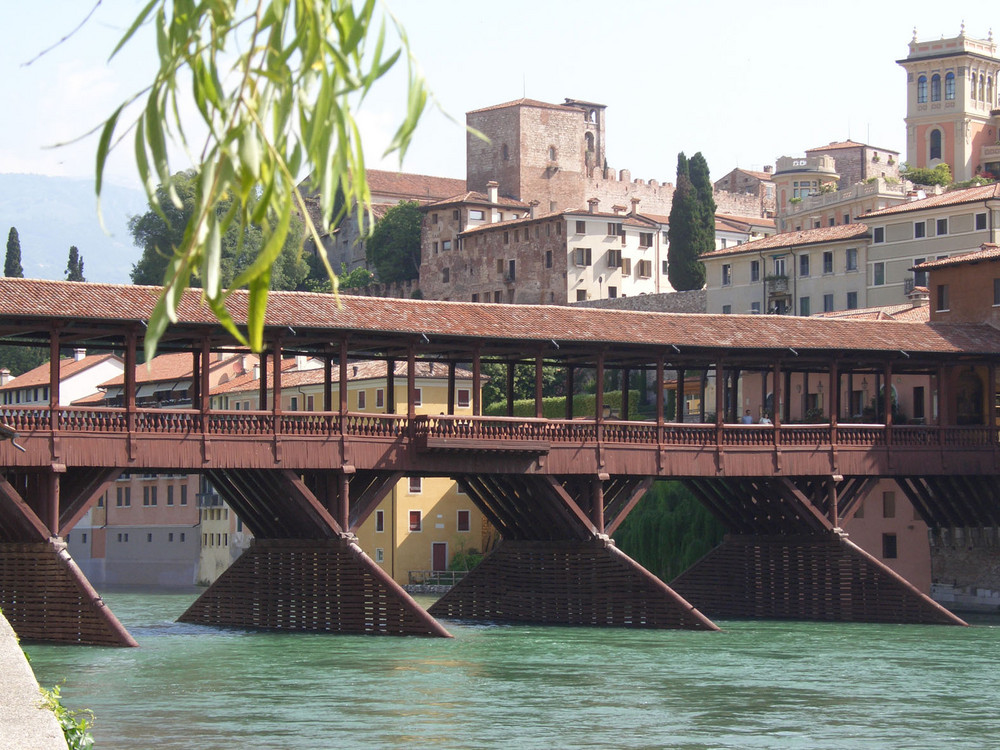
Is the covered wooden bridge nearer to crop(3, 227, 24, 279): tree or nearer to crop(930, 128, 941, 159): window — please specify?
crop(3, 227, 24, 279): tree

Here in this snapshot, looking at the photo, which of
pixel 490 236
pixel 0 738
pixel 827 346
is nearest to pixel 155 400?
pixel 827 346

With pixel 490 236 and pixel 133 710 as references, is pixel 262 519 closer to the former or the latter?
pixel 133 710

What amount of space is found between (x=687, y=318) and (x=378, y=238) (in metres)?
64.4

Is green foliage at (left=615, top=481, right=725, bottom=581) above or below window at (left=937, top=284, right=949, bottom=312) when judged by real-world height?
below

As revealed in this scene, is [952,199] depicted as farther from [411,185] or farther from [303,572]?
[411,185]

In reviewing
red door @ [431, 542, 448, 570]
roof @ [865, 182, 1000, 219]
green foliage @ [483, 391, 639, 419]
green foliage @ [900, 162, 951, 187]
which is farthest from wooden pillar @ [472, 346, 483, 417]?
green foliage @ [900, 162, 951, 187]

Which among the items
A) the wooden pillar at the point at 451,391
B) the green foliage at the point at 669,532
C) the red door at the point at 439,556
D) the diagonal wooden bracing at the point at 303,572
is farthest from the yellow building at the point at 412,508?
the diagonal wooden bracing at the point at 303,572

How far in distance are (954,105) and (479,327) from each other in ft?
237

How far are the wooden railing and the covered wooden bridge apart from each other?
0.16 feet

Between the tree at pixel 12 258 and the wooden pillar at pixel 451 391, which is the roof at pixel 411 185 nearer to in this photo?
the tree at pixel 12 258

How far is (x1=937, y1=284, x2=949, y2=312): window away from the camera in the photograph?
4447cm

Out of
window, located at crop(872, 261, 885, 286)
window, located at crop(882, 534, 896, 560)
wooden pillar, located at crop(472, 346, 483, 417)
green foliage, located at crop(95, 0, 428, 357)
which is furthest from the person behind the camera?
window, located at crop(872, 261, 885, 286)

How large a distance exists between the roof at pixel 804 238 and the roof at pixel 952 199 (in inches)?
32.8

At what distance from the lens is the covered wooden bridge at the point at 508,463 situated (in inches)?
1183
